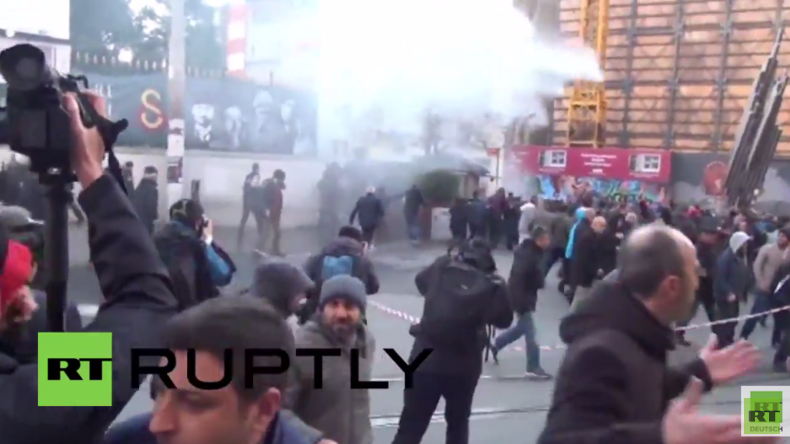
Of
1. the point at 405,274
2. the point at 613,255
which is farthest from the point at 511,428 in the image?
Answer: the point at 405,274

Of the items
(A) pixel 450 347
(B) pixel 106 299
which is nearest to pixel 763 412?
(B) pixel 106 299

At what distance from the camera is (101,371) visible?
1441mm

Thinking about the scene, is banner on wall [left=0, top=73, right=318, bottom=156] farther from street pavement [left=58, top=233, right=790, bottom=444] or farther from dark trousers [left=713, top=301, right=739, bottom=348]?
dark trousers [left=713, top=301, right=739, bottom=348]

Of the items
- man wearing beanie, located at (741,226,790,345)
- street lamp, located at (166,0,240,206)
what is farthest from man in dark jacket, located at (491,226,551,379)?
street lamp, located at (166,0,240,206)

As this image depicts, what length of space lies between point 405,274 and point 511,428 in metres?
7.66

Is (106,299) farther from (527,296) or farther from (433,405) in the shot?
(527,296)

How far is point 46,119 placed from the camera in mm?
1475

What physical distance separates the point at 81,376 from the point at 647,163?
24.1m

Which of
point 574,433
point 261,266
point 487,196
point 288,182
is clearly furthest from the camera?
point 487,196

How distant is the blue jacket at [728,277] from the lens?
892 centimetres

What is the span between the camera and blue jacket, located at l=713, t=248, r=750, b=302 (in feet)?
29.3

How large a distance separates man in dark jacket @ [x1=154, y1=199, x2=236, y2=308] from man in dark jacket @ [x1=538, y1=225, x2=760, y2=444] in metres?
2.57

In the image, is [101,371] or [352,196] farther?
[352,196]

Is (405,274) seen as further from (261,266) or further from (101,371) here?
(101,371)
